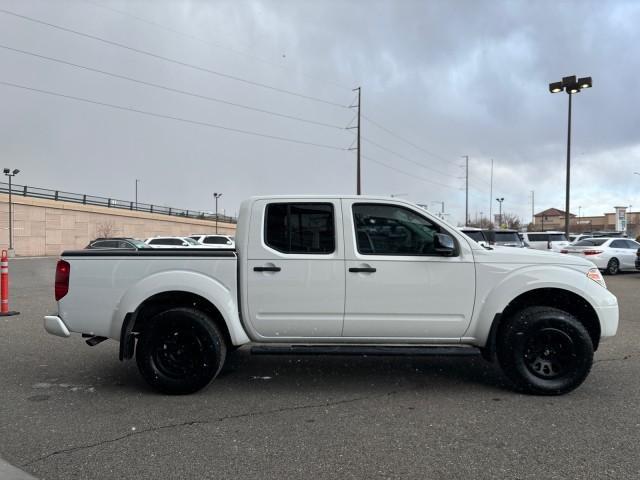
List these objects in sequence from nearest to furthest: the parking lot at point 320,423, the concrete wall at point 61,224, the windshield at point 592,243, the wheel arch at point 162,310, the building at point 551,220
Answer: the parking lot at point 320,423 < the wheel arch at point 162,310 < the windshield at point 592,243 < the concrete wall at point 61,224 < the building at point 551,220

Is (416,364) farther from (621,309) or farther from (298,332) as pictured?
(621,309)

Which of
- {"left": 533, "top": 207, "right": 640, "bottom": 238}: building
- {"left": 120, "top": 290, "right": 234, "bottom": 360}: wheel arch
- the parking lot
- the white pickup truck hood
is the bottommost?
the parking lot

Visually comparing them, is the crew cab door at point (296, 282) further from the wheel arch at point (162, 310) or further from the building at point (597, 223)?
the building at point (597, 223)

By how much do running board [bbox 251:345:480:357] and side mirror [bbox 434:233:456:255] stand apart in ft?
3.09

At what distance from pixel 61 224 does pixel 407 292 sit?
48.8m

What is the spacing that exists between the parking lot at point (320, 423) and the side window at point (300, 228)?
1449 millimetres

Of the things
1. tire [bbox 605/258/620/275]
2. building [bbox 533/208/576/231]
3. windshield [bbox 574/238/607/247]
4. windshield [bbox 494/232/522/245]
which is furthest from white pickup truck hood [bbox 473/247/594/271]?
building [bbox 533/208/576/231]

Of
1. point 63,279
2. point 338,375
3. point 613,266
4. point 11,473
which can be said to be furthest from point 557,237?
point 11,473

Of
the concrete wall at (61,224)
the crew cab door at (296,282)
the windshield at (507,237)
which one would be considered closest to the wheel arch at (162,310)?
the crew cab door at (296,282)

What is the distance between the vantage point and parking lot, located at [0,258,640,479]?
328 cm

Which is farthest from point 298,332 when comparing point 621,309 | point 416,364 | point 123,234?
point 123,234

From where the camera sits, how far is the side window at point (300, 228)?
4777 mm

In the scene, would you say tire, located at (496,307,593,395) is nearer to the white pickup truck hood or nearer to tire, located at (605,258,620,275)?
the white pickup truck hood

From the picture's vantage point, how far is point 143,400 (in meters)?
4.60
